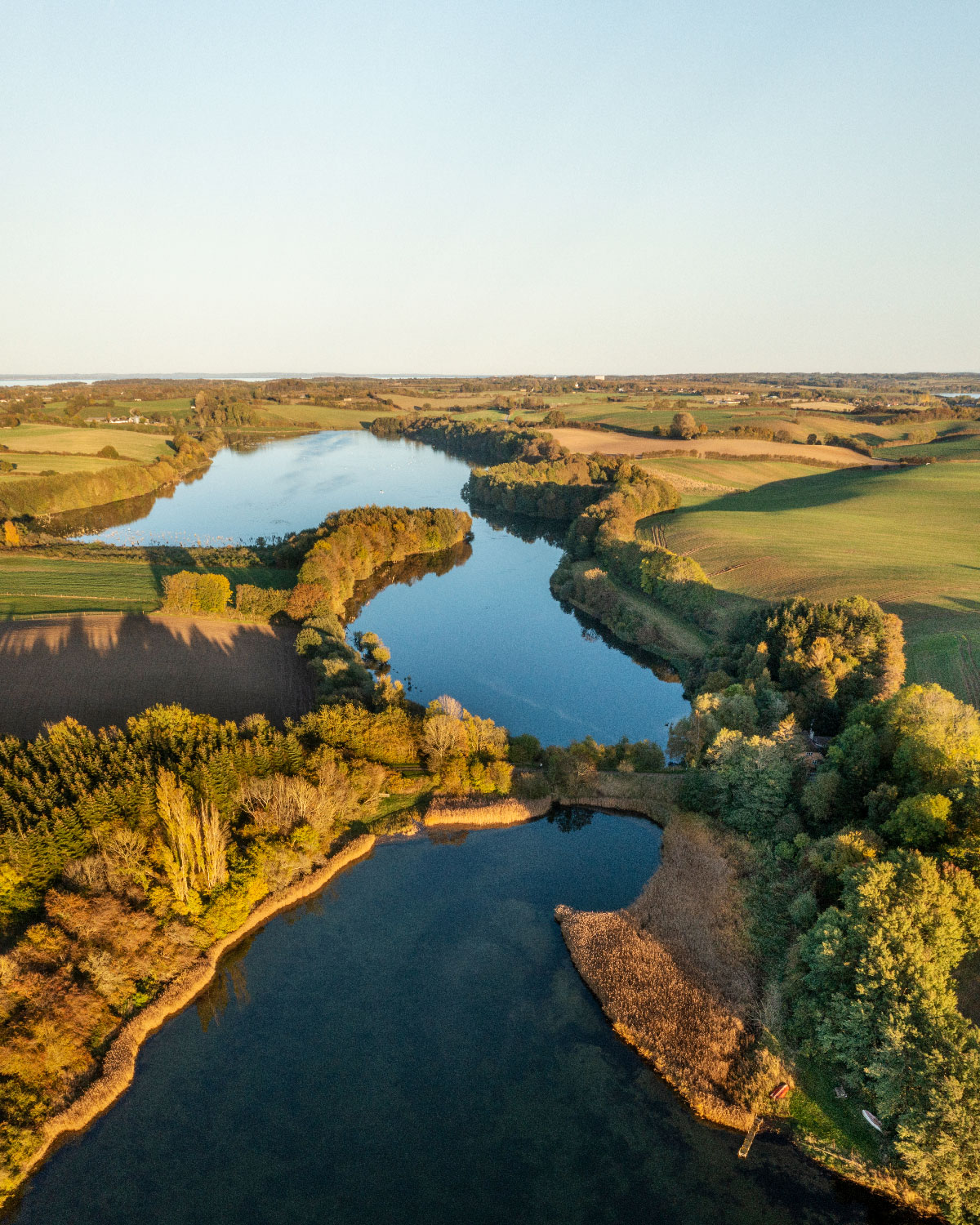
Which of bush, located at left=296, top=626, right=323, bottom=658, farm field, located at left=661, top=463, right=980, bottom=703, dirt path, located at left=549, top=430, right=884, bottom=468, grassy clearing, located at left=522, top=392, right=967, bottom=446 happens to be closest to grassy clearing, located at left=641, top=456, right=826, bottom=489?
farm field, located at left=661, top=463, right=980, bottom=703

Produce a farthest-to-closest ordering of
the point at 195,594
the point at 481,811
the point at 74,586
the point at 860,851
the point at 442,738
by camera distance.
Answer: the point at 74,586 < the point at 195,594 < the point at 442,738 < the point at 481,811 < the point at 860,851

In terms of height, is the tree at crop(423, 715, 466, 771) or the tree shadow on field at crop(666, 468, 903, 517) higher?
the tree shadow on field at crop(666, 468, 903, 517)

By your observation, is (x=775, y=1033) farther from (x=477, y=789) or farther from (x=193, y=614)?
(x=193, y=614)

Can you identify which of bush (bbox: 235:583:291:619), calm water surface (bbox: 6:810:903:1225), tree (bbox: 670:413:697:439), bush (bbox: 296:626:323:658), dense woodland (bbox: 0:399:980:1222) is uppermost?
tree (bbox: 670:413:697:439)

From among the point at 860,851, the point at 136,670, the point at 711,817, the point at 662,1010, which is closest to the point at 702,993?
the point at 662,1010

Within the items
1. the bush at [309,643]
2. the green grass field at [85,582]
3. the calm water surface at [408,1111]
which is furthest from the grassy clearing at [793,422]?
the calm water surface at [408,1111]

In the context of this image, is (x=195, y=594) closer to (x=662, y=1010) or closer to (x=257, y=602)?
(x=257, y=602)

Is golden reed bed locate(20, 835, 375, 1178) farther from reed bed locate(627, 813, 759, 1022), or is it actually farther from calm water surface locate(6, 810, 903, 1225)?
reed bed locate(627, 813, 759, 1022)

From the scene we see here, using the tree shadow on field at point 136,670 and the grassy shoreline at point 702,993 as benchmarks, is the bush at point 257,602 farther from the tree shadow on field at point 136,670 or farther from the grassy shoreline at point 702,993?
the grassy shoreline at point 702,993

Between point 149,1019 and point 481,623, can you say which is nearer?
point 149,1019
